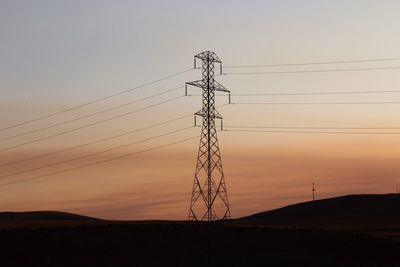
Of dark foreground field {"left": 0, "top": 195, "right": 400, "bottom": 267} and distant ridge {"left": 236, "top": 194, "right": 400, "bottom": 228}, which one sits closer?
dark foreground field {"left": 0, "top": 195, "right": 400, "bottom": 267}

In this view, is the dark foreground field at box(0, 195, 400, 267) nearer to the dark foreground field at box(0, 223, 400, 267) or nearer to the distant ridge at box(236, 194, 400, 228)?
the dark foreground field at box(0, 223, 400, 267)

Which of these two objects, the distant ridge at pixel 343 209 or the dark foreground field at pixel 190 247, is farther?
the distant ridge at pixel 343 209

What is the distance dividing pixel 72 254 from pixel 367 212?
4842 inches

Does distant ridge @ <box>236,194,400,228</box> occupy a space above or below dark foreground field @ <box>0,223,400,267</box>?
above

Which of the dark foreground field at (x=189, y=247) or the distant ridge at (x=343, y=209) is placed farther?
the distant ridge at (x=343, y=209)

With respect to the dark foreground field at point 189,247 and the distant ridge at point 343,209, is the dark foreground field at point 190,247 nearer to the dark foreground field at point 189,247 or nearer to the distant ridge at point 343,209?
the dark foreground field at point 189,247

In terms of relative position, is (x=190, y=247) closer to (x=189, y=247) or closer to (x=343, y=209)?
(x=189, y=247)

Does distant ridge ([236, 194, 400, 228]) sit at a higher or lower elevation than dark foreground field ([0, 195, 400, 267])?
higher

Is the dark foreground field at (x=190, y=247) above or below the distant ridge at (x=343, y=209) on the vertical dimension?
below

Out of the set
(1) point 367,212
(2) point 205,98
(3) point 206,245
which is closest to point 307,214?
(1) point 367,212

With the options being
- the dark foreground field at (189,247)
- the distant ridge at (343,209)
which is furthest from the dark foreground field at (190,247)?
the distant ridge at (343,209)

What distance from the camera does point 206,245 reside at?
2395 inches

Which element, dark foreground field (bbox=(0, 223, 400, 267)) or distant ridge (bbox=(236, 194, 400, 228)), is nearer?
dark foreground field (bbox=(0, 223, 400, 267))

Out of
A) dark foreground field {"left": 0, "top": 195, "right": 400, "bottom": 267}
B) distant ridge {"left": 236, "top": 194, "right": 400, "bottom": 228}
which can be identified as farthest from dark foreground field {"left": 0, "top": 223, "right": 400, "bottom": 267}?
distant ridge {"left": 236, "top": 194, "right": 400, "bottom": 228}
